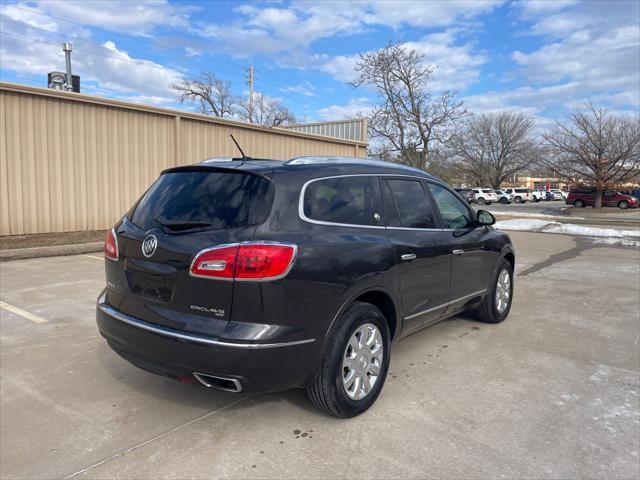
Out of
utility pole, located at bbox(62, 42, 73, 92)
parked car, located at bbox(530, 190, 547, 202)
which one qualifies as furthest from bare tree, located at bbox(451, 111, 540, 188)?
utility pole, located at bbox(62, 42, 73, 92)

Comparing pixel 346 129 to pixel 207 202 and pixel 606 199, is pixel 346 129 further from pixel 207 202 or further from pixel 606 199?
pixel 606 199

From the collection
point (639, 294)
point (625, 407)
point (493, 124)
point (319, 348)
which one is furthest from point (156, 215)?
point (493, 124)

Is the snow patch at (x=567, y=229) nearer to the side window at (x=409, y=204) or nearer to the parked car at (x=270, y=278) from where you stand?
the side window at (x=409, y=204)

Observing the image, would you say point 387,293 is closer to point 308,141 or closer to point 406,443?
point 406,443

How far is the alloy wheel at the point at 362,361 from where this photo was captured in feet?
10.8

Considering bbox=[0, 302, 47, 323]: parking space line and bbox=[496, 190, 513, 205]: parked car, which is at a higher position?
bbox=[496, 190, 513, 205]: parked car

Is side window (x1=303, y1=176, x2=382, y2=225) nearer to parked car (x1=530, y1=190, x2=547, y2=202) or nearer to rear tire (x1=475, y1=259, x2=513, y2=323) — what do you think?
rear tire (x1=475, y1=259, x2=513, y2=323)

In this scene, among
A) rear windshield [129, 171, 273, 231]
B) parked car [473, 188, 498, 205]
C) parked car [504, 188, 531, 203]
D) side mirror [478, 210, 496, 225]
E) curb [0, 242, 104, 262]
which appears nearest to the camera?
rear windshield [129, 171, 273, 231]

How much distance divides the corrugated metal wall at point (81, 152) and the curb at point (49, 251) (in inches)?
70.5

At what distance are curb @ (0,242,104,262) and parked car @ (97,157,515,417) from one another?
710 centimetres

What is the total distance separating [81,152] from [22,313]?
732 centimetres

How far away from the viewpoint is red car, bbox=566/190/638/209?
3891 centimetres

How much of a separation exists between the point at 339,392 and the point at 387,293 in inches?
30.9

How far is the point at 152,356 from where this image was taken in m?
3.02
